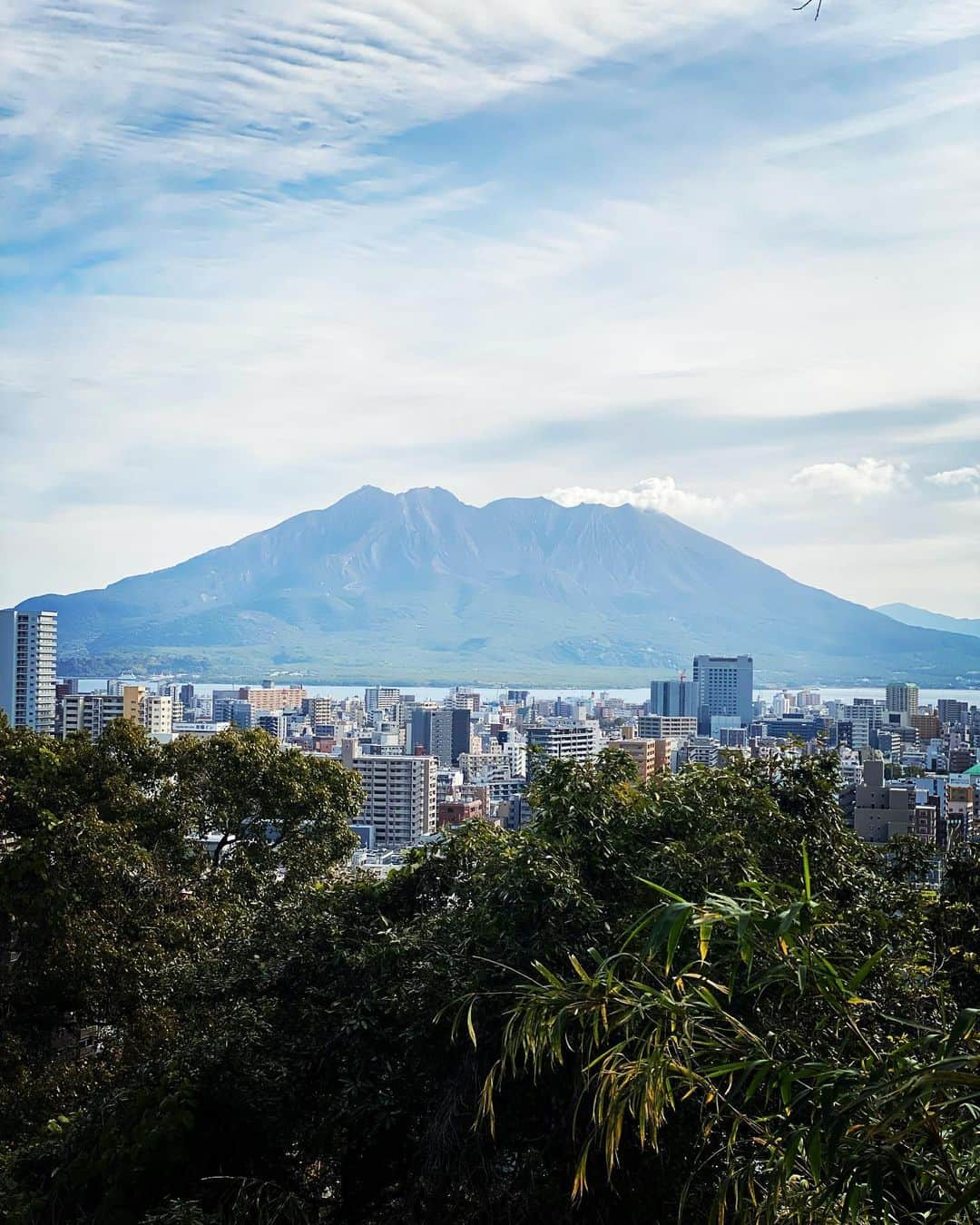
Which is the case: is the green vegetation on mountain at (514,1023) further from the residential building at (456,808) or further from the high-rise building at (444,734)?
the high-rise building at (444,734)

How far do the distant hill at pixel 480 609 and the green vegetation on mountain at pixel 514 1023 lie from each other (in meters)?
122

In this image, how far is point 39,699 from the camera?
47.7 meters

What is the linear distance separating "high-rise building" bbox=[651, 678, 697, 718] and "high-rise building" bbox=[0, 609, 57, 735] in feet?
164

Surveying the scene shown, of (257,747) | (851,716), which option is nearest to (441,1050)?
(257,747)

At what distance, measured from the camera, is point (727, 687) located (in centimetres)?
9075

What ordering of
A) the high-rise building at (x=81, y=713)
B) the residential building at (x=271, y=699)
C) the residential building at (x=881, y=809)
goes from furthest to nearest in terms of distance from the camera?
the residential building at (x=271, y=699) → the high-rise building at (x=81, y=713) → the residential building at (x=881, y=809)

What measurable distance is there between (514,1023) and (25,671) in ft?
163

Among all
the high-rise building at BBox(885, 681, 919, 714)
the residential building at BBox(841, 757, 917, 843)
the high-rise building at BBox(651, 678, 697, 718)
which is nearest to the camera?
the residential building at BBox(841, 757, 917, 843)

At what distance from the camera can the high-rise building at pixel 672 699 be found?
8869 cm

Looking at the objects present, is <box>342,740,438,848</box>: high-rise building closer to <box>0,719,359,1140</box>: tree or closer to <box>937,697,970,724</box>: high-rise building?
<box>0,719,359,1140</box>: tree

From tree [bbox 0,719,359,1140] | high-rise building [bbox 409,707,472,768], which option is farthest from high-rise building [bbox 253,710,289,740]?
tree [bbox 0,719,359,1140]

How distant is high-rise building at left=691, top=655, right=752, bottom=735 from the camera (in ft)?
294

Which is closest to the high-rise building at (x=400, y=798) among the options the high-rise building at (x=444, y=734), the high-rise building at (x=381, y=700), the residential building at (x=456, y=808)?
the residential building at (x=456, y=808)

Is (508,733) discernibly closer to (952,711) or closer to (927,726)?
(927,726)
